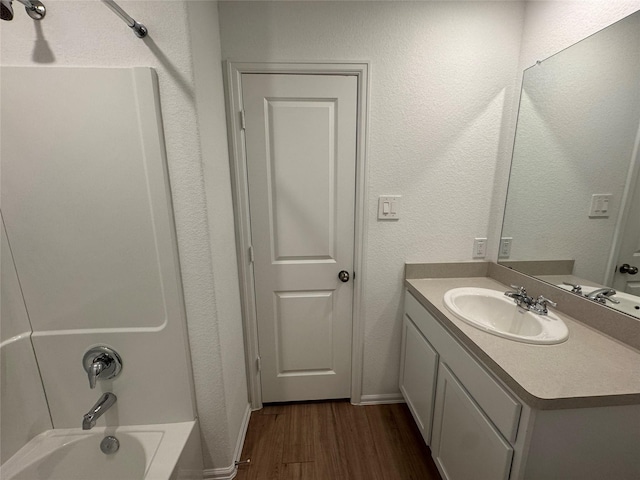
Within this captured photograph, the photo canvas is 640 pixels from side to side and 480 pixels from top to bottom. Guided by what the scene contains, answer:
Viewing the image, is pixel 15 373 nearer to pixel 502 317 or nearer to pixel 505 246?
pixel 502 317

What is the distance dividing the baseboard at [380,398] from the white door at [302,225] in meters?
0.12

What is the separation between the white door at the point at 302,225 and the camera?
1.34 metres

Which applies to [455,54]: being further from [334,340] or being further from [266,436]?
[266,436]

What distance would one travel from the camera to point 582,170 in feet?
3.61

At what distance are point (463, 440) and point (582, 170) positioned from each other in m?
1.25

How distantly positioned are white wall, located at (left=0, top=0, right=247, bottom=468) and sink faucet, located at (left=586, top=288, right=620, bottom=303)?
5.12 ft

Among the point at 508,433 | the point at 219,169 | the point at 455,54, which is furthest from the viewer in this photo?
the point at 455,54

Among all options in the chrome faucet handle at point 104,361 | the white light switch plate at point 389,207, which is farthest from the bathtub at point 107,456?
the white light switch plate at point 389,207

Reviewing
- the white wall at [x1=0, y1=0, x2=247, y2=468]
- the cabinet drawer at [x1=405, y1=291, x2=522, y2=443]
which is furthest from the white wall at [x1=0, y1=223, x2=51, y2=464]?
the cabinet drawer at [x1=405, y1=291, x2=522, y2=443]

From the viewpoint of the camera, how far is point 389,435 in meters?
1.49

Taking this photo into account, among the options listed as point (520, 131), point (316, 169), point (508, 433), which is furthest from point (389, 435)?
point (520, 131)

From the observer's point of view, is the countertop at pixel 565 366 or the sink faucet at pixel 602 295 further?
the sink faucet at pixel 602 295

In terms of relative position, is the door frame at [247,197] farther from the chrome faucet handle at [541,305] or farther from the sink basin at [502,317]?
the chrome faucet handle at [541,305]

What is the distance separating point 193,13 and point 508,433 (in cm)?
176
